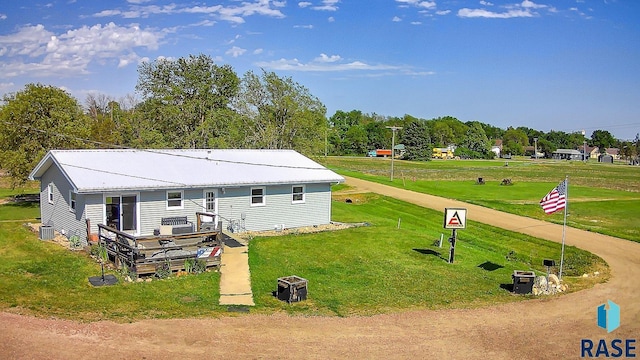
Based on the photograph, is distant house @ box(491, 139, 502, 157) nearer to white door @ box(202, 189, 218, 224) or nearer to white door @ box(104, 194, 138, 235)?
white door @ box(202, 189, 218, 224)

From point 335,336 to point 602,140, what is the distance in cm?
19190

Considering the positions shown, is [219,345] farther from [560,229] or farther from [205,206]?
[560,229]

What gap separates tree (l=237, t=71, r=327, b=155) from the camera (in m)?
44.9

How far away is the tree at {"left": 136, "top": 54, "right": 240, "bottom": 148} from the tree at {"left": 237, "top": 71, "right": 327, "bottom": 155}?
272 cm

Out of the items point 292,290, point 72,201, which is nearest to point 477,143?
point 72,201

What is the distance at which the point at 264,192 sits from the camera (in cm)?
2567

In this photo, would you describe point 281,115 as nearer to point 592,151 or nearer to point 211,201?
point 211,201

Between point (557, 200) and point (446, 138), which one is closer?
point (557, 200)

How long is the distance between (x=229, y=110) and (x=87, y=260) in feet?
99.5

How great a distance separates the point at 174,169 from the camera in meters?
24.5

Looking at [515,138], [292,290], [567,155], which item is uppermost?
[515,138]

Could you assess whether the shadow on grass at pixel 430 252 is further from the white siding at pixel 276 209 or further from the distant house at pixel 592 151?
the distant house at pixel 592 151

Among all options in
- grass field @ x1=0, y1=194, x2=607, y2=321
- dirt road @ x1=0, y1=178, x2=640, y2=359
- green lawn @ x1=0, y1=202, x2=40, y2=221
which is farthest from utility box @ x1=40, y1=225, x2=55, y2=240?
dirt road @ x1=0, y1=178, x2=640, y2=359

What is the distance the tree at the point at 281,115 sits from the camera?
44938 millimetres
